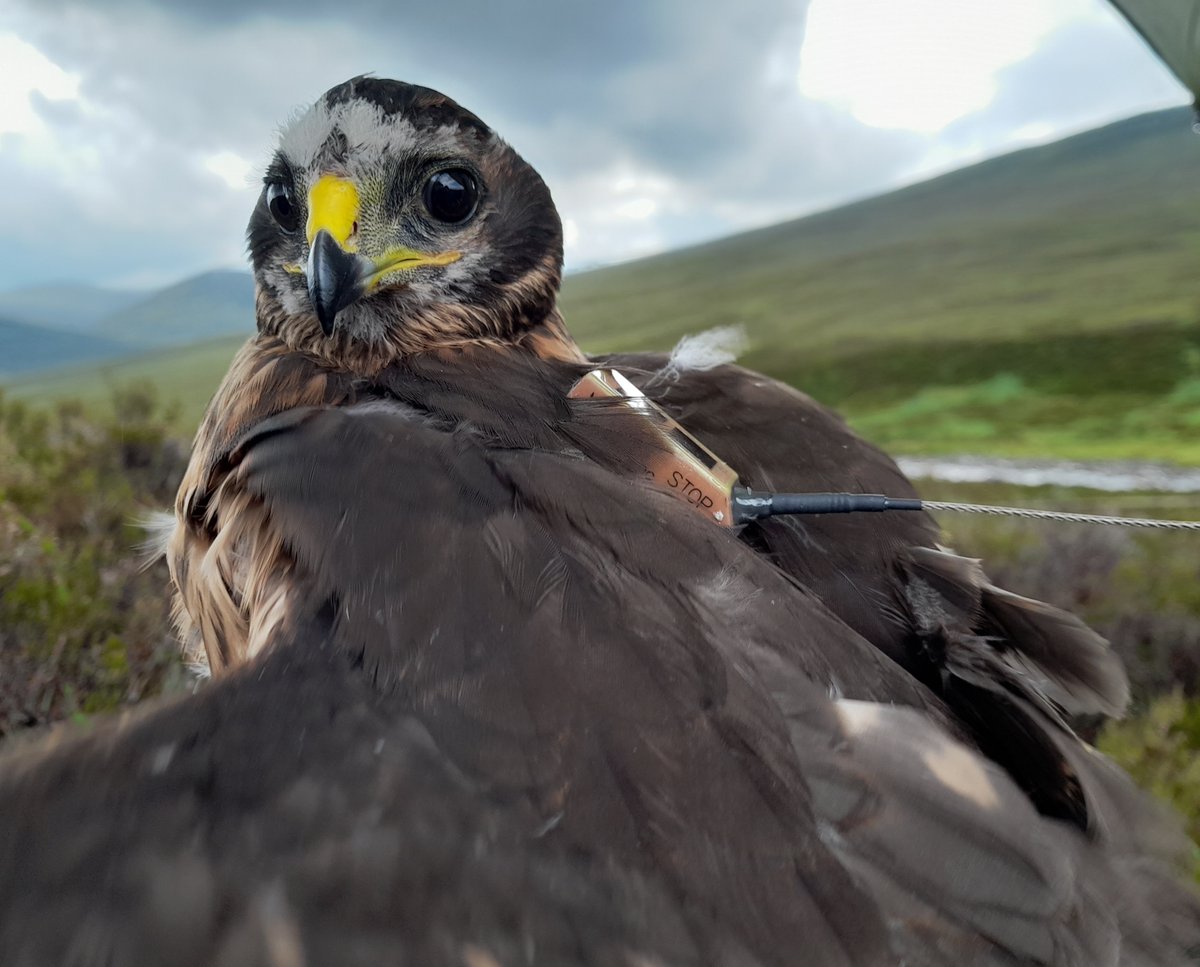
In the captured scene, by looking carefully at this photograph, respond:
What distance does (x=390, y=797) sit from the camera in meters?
Result: 1.13

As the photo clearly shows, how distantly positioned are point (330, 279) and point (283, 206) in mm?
515

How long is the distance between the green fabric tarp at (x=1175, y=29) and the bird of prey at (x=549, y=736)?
3.26 m

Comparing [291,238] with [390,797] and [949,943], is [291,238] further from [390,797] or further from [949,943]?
[949,943]

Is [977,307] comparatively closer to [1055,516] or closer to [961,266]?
[961,266]

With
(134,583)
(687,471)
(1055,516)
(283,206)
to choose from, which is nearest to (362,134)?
(283,206)

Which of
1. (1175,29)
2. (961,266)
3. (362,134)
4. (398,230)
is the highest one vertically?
(1175,29)

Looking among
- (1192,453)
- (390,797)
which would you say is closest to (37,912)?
(390,797)

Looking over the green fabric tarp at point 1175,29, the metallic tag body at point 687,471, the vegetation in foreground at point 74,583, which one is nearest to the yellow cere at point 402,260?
the metallic tag body at point 687,471

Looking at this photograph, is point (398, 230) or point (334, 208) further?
point (398, 230)

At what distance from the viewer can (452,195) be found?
2.44m

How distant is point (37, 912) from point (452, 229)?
1955 mm

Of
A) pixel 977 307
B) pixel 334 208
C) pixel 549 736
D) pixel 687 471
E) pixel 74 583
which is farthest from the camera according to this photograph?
pixel 977 307

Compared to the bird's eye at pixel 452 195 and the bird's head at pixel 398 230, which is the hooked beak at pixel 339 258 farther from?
the bird's eye at pixel 452 195

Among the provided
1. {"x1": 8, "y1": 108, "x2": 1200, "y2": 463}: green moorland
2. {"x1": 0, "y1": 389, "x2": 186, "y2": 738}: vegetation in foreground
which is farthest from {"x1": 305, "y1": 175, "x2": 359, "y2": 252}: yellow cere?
{"x1": 8, "y1": 108, "x2": 1200, "y2": 463}: green moorland
